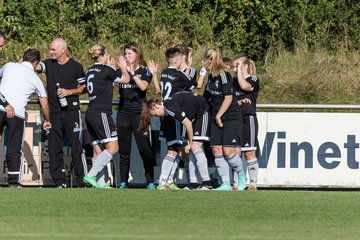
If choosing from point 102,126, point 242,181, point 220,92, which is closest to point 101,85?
point 102,126

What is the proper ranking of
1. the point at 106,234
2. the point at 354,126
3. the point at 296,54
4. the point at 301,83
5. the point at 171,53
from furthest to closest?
the point at 296,54 → the point at 301,83 → the point at 354,126 → the point at 171,53 → the point at 106,234

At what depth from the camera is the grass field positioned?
34.8 ft

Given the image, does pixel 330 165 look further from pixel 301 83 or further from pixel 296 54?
pixel 296 54

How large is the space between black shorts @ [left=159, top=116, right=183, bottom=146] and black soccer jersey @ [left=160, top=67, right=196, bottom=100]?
0.45 meters

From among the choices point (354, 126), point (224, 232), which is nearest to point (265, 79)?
point (354, 126)

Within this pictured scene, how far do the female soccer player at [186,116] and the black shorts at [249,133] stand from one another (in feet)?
2.44

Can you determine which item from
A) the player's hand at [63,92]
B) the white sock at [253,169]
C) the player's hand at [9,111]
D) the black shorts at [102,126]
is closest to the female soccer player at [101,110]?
the black shorts at [102,126]

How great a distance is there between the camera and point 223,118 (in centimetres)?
1638

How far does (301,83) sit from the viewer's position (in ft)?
74.2

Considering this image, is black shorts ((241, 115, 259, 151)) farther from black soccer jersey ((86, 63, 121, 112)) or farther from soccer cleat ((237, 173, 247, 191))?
black soccer jersey ((86, 63, 121, 112))

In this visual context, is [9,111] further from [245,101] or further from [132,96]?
[245,101]

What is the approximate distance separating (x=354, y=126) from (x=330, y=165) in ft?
2.47

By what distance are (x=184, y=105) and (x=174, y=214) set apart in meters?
4.08

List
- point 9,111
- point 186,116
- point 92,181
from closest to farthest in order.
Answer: point 186,116 → point 9,111 → point 92,181
